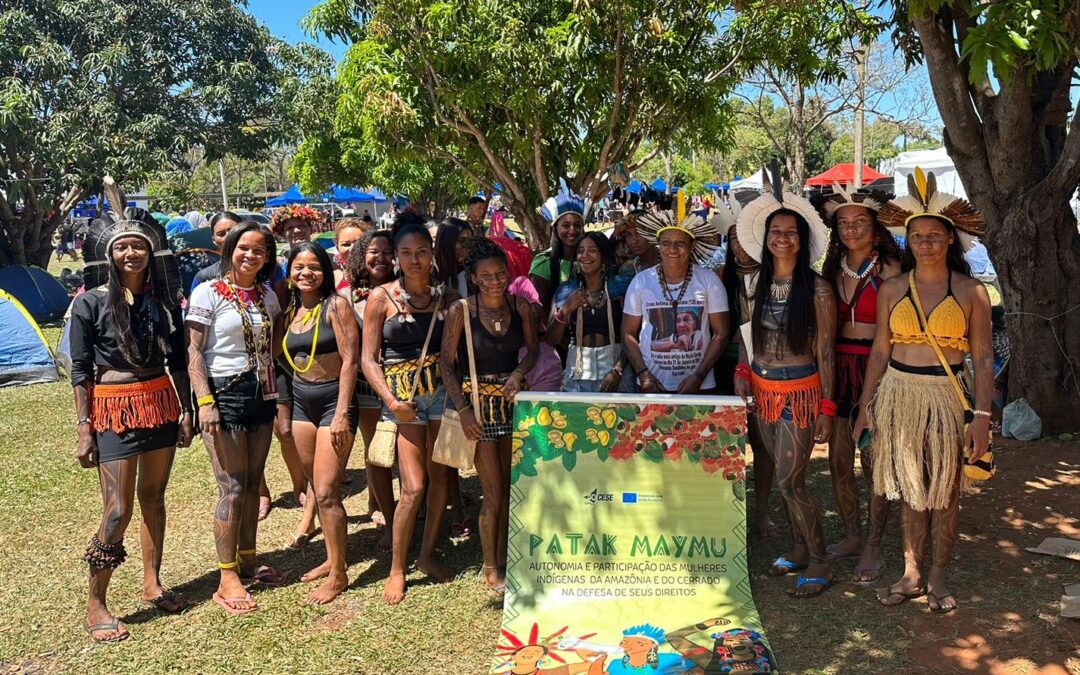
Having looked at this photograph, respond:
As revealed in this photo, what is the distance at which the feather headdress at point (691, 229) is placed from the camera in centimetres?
441

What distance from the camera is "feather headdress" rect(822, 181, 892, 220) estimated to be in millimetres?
4418

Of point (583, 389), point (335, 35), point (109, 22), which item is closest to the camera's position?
point (583, 389)

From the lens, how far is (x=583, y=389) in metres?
4.68

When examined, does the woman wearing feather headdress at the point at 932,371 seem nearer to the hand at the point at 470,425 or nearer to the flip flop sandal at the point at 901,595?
the flip flop sandal at the point at 901,595

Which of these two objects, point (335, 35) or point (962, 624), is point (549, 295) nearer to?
point (962, 624)

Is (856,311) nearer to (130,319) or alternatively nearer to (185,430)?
(185,430)

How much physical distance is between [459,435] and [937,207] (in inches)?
100

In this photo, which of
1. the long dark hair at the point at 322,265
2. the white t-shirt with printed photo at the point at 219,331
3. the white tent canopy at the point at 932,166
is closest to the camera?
the white t-shirt with printed photo at the point at 219,331

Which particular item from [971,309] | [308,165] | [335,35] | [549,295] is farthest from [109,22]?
[971,309]

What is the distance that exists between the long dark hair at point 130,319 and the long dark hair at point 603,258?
2.21m

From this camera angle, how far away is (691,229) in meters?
4.43

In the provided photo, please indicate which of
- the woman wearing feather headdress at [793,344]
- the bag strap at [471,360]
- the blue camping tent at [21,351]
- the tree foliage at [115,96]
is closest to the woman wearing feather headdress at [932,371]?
the woman wearing feather headdress at [793,344]

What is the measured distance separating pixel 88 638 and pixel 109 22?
44.9 ft

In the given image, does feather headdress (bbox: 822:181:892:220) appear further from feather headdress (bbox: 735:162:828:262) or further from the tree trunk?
the tree trunk
